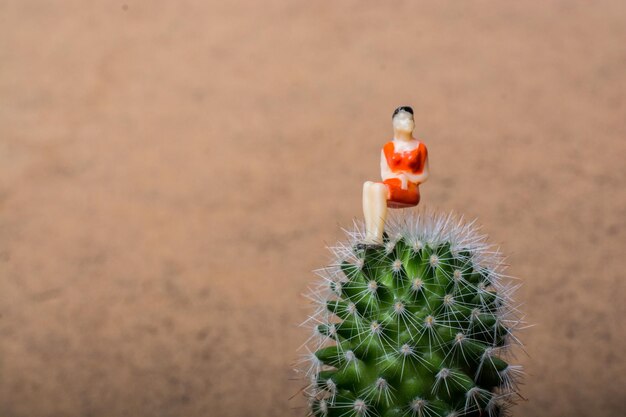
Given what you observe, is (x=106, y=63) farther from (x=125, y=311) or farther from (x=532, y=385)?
(x=532, y=385)

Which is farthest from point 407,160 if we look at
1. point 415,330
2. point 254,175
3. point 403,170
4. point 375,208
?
point 254,175

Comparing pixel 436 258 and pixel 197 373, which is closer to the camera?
pixel 436 258

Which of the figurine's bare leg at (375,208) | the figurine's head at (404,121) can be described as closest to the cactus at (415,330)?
the figurine's bare leg at (375,208)

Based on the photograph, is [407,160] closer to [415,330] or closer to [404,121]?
[404,121]

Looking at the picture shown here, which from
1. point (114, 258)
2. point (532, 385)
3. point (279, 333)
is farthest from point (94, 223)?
point (532, 385)

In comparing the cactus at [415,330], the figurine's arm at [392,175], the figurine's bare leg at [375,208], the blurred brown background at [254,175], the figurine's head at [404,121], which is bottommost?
the cactus at [415,330]

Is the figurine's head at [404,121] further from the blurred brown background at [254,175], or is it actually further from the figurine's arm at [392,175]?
the blurred brown background at [254,175]
